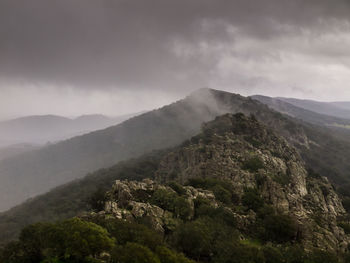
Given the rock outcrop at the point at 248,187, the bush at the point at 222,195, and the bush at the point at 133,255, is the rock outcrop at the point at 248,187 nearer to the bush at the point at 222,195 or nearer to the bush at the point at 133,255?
the bush at the point at 222,195

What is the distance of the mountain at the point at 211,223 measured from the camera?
113 ft

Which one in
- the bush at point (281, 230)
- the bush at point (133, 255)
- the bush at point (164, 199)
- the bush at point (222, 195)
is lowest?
the bush at point (281, 230)

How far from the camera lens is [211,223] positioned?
49.0m

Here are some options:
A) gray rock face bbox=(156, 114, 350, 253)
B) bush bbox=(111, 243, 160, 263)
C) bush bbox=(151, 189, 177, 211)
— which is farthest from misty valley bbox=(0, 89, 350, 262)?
gray rock face bbox=(156, 114, 350, 253)

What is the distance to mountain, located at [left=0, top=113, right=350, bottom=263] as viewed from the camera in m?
34.5

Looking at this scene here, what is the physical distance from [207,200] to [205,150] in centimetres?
Answer: 4629

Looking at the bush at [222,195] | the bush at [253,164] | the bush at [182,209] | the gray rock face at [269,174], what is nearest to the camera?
the bush at [182,209]

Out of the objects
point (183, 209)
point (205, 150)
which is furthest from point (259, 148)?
point (183, 209)

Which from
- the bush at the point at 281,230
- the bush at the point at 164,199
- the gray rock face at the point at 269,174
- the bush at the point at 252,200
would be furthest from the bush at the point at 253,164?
the bush at the point at 164,199

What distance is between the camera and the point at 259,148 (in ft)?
377

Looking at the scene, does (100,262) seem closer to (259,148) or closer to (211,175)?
(211,175)

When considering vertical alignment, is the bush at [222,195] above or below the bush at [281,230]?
above

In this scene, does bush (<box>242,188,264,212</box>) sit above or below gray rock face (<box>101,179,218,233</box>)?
below

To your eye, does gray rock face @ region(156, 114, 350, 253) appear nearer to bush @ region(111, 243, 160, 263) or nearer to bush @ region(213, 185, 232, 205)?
bush @ region(213, 185, 232, 205)
